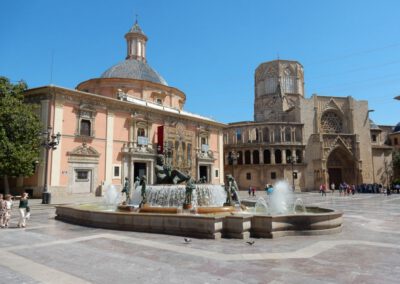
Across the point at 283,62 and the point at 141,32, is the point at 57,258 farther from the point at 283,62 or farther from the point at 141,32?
the point at 283,62

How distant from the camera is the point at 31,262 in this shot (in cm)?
586

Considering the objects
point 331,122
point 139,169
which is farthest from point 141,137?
point 331,122

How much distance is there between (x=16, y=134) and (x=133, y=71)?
18.8 m

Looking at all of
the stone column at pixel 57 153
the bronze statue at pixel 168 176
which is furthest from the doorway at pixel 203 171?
the bronze statue at pixel 168 176

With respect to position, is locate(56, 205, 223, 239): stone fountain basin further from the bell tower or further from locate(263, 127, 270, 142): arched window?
locate(263, 127, 270, 142): arched window

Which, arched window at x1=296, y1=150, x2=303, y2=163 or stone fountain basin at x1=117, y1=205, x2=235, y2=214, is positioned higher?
arched window at x1=296, y1=150, x2=303, y2=163

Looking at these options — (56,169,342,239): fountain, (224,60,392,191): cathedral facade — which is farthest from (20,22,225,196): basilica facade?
(56,169,342,239): fountain

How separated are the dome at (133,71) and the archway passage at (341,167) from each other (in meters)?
31.2

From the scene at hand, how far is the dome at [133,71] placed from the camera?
122ft

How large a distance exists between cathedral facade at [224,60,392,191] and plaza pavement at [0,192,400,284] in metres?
36.3

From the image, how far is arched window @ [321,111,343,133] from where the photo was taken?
51031 millimetres

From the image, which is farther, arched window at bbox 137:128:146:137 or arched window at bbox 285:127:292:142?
arched window at bbox 285:127:292:142

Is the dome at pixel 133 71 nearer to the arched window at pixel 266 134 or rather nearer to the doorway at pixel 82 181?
the doorway at pixel 82 181

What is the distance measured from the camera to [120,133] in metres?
29.4
